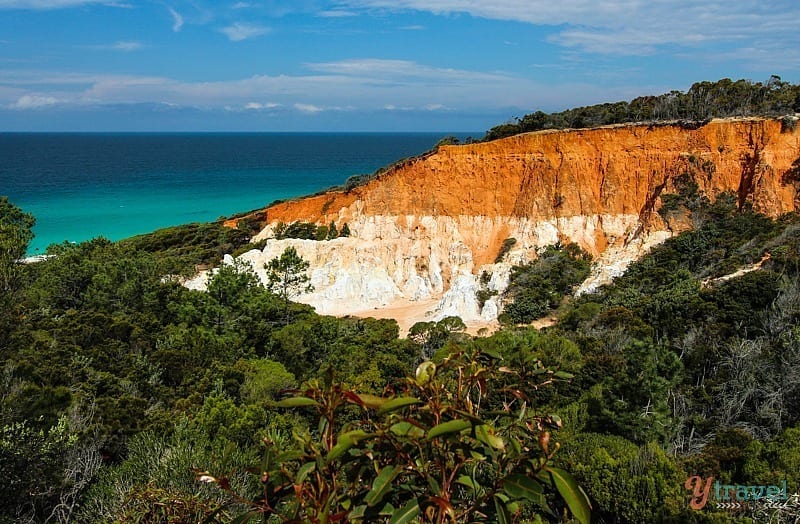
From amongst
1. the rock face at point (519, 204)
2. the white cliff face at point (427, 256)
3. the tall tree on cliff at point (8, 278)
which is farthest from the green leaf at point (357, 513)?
the white cliff face at point (427, 256)

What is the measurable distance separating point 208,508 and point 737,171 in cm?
3687

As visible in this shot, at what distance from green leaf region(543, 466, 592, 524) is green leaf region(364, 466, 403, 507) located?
22.4 inches

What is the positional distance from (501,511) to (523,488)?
0.37 feet

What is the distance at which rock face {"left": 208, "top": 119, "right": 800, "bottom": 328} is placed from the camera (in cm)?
3259

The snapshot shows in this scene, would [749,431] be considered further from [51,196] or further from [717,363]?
[51,196]

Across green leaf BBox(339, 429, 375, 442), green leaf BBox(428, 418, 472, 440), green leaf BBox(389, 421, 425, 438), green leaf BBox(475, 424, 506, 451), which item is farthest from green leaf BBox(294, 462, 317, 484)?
green leaf BBox(475, 424, 506, 451)

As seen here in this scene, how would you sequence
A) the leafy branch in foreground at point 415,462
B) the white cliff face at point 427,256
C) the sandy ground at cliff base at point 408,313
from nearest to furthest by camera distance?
1. the leafy branch in foreground at point 415,462
2. the sandy ground at cliff base at point 408,313
3. the white cliff face at point 427,256

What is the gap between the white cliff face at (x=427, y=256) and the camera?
34.1 m

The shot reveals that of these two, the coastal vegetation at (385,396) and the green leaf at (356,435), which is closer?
the green leaf at (356,435)

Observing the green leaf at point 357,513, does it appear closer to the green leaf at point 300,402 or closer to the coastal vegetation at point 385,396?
the coastal vegetation at point 385,396

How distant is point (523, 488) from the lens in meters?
2.02

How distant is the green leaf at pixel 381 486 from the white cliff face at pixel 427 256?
98.2 ft

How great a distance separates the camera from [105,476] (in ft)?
26.9

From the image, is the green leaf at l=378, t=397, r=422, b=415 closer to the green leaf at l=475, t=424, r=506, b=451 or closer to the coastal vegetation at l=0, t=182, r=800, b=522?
the coastal vegetation at l=0, t=182, r=800, b=522
